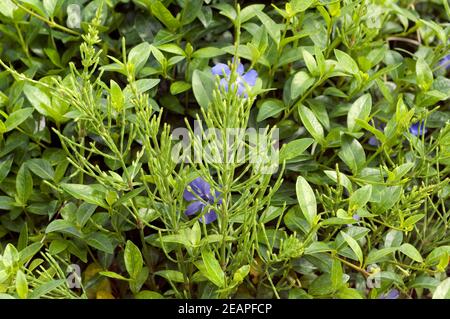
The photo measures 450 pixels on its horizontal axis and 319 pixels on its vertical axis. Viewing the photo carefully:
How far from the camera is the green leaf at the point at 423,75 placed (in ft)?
4.74

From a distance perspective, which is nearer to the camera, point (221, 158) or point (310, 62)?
point (221, 158)

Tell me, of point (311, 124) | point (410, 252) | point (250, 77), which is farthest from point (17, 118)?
point (410, 252)

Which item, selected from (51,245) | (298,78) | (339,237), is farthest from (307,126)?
(51,245)

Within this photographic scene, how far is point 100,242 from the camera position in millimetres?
1316

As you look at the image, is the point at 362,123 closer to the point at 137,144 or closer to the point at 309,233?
the point at 309,233

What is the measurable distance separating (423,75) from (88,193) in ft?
2.49

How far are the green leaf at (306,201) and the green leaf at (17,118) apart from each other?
568mm

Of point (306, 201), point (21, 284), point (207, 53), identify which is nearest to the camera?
point (21, 284)

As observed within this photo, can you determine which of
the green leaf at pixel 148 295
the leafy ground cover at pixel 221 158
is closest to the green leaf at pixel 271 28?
the leafy ground cover at pixel 221 158

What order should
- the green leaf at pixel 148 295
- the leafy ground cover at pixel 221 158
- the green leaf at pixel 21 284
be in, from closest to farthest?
the green leaf at pixel 21 284, the leafy ground cover at pixel 221 158, the green leaf at pixel 148 295

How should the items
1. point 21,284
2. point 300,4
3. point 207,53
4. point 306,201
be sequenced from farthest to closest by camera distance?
point 207,53 < point 300,4 < point 306,201 < point 21,284

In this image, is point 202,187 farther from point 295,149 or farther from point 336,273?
point 336,273

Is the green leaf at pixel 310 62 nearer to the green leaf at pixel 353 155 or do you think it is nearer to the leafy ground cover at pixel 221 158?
the leafy ground cover at pixel 221 158

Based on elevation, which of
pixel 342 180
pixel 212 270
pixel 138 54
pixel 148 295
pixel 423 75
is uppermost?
pixel 138 54
